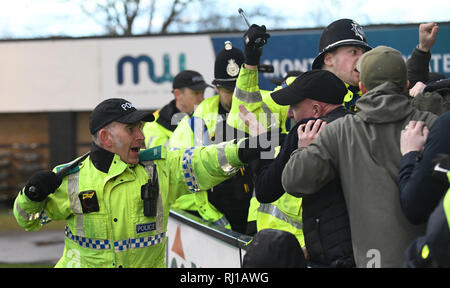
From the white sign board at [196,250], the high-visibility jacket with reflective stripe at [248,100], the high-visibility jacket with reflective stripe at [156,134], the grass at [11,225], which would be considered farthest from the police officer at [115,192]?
the grass at [11,225]

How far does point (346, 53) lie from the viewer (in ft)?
12.2

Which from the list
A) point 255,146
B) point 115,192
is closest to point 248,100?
point 255,146

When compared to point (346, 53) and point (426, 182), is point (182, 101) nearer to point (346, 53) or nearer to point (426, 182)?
point (346, 53)

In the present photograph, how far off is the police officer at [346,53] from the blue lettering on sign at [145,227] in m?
1.36

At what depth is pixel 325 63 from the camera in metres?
3.82

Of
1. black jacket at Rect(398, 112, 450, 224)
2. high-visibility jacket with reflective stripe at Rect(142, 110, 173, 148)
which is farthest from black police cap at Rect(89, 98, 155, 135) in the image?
high-visibility jacket with reflective stripe at Rect(142, 110, 173, 148)

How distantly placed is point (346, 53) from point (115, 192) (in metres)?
1.61

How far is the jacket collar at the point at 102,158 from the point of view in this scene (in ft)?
11.5

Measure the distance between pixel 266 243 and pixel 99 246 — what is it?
51.8 inches

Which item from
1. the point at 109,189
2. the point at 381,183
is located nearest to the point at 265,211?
the point at 109,189

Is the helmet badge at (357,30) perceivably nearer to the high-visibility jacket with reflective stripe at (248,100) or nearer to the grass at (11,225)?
the high-visibility jacket with reflective stripe at (248,100)

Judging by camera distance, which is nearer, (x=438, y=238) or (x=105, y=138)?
(x=438, y=238)

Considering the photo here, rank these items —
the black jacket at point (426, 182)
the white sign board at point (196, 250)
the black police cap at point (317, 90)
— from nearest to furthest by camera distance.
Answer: the black jacket at point (426, 182), the black police cap at point (317, 90), the white sign board at point (196, 250)

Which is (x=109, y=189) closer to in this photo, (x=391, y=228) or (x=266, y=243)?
(x=266, y=243)
